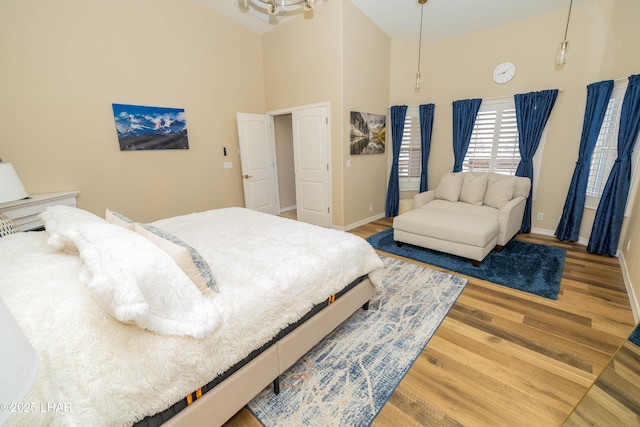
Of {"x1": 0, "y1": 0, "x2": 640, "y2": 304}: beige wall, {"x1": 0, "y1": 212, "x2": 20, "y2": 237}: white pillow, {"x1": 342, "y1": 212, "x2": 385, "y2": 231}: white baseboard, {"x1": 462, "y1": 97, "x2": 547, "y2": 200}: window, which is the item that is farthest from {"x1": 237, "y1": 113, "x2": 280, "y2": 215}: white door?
{"x1": 462, "y1": 97, "x2": 547, "y2": 200}: window

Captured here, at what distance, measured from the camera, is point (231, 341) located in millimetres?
1148

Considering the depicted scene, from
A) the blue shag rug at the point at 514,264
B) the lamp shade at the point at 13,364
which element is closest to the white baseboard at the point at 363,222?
the blue shag rug at the point at 514,264

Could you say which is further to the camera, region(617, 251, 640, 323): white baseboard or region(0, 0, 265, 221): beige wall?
region(0, 0, 265, 221): beige wall

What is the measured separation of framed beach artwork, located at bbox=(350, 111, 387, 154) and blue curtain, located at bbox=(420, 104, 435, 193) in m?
0.68

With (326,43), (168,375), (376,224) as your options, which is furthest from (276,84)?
(168,375)

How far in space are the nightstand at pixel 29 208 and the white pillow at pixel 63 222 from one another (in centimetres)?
83

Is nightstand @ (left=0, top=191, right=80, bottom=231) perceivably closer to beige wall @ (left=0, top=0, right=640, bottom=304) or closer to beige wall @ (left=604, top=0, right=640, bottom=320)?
beige wall @ (left=0, top=0, right=640, bottom=304)

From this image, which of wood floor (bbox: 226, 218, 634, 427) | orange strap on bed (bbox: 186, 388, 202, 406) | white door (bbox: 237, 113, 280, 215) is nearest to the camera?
orange strap on bed (bbox: 186, 388, 202, 406)

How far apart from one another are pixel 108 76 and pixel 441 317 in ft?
14.5

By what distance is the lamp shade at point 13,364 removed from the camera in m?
0.33

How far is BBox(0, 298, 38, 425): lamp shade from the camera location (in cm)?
33

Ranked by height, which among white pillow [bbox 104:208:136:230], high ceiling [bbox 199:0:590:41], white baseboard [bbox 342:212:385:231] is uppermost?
high ceiling [bbox 199:0:590:41]

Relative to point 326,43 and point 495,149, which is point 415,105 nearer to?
point 495,149

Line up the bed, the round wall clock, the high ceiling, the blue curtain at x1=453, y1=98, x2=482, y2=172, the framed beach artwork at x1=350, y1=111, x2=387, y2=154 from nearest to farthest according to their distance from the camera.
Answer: the bed
the high ceiling
the round wall clock
the framed beach artwork at x1=350, y1=111, x2=387, y2=154
the blue curtain at x1=453, y1=98, x2=482, y2=172
